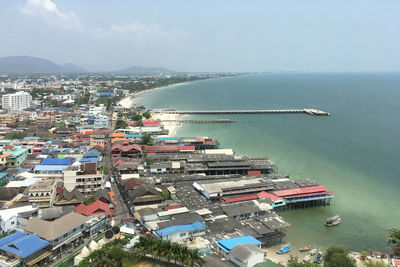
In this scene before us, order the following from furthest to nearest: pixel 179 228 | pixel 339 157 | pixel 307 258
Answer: pixel 339 157 → pixel 179 228 → pixel 307 258

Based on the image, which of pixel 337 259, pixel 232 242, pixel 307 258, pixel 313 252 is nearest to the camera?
pixel 337 259

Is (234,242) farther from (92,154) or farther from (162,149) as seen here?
(162,149)

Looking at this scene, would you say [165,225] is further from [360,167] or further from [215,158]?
[360,167]

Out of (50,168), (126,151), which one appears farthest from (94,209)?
(126,151)

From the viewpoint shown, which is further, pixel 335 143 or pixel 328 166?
pixel 335 143

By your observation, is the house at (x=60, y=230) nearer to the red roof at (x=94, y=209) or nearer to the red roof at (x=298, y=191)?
the red roof at (x=94, y=209)

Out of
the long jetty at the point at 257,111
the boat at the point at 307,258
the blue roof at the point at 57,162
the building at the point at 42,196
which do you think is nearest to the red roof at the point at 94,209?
the building at the point at 42,196

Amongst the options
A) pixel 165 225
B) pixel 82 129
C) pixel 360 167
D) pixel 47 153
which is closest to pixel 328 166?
pixel 360 167
